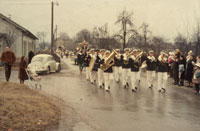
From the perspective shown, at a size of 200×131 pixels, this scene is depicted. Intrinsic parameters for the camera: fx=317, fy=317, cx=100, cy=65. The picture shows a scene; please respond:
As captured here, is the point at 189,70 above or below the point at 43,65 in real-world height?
below

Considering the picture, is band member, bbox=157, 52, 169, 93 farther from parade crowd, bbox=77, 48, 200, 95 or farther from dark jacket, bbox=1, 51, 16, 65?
dark jacket, bbox=1, 51, 16, 65

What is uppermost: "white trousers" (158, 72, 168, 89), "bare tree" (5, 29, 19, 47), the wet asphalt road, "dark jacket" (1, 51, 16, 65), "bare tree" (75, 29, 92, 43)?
"bare tree" (75, 29, 92, 43)

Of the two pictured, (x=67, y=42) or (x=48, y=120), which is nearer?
(x=48, y=120)

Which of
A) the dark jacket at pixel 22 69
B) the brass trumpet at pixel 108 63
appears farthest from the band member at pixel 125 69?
the dark jacket at pixel 22 69

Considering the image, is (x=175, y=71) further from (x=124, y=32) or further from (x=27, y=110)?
(x=124, y=32)

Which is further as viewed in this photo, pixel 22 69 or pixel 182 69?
pixel 182 69

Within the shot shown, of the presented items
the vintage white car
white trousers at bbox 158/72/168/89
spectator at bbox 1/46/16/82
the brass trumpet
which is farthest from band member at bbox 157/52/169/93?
the vintage white car

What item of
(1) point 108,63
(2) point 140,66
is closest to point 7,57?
(1) point 108,63

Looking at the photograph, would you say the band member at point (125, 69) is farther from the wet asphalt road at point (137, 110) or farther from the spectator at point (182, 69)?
the wet asphalt road at point (137, 110)

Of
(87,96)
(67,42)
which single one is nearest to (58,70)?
(87,96)

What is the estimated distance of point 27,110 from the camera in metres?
7.24

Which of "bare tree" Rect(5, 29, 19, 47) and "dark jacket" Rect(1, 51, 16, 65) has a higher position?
"bare tree" Rect(5, 29, 19, 47)

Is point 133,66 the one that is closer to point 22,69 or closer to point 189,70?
point 189,70

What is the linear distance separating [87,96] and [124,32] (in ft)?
108
